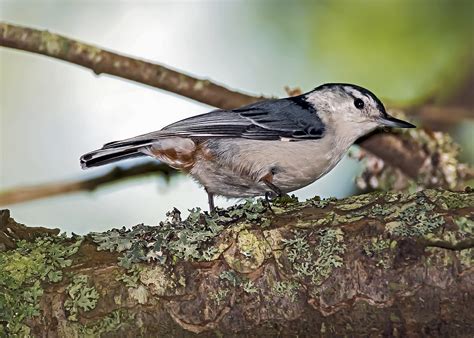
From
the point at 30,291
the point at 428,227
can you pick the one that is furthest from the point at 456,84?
the point at 30,291

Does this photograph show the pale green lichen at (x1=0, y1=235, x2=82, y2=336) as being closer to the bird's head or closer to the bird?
the bird

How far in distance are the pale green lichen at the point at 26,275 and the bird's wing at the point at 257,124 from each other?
39.3 inches

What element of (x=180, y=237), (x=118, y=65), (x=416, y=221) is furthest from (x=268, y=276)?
(x=118, y=65)

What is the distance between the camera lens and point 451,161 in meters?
→ 4.00

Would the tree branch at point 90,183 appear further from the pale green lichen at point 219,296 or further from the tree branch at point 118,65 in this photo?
the pale green lichen at point 219,296

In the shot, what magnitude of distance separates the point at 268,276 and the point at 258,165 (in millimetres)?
998

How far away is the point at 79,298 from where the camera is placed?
6.84 feet

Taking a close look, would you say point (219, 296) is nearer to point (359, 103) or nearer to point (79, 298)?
point (79, 298)

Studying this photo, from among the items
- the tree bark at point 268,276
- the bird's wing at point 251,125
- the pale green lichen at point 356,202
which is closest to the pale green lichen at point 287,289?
the tree bark at point 268,276

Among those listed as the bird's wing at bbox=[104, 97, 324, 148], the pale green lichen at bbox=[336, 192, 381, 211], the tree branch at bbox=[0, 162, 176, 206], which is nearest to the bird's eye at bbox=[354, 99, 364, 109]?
the bird's wing at bbox=[104, 97, 324, 148]

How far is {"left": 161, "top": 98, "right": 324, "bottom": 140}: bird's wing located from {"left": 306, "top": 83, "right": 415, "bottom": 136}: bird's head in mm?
151

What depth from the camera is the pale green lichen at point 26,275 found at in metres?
2.07

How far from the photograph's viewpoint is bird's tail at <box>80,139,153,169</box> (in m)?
3.00

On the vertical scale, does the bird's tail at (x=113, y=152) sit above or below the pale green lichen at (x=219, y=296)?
above
